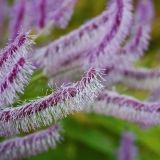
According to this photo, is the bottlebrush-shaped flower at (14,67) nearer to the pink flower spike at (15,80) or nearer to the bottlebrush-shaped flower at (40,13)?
the pink flower spike at (15,80)

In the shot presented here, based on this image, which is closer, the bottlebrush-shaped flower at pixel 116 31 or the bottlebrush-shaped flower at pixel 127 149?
the bottlebrush-shaped flower at pixel 116 31

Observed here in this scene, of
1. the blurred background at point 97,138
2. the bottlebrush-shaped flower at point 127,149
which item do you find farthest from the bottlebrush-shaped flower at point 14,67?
the blurred background at point 97,138

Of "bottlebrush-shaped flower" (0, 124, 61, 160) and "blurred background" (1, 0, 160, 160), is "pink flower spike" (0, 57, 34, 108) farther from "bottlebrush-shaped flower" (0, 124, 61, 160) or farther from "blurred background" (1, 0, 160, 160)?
"blurred background" (1, 0, 160, 160)

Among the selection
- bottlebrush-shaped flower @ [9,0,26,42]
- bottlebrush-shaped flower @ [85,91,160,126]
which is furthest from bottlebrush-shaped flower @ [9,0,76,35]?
bottlebrush-shaped flower @ [85,91,160,126]

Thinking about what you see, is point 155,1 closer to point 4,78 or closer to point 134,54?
point 134,54

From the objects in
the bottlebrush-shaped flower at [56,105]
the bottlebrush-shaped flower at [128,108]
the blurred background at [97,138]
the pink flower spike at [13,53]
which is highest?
the pink flower spike at [13,53]

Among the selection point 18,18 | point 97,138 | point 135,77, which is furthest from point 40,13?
point 97,138
